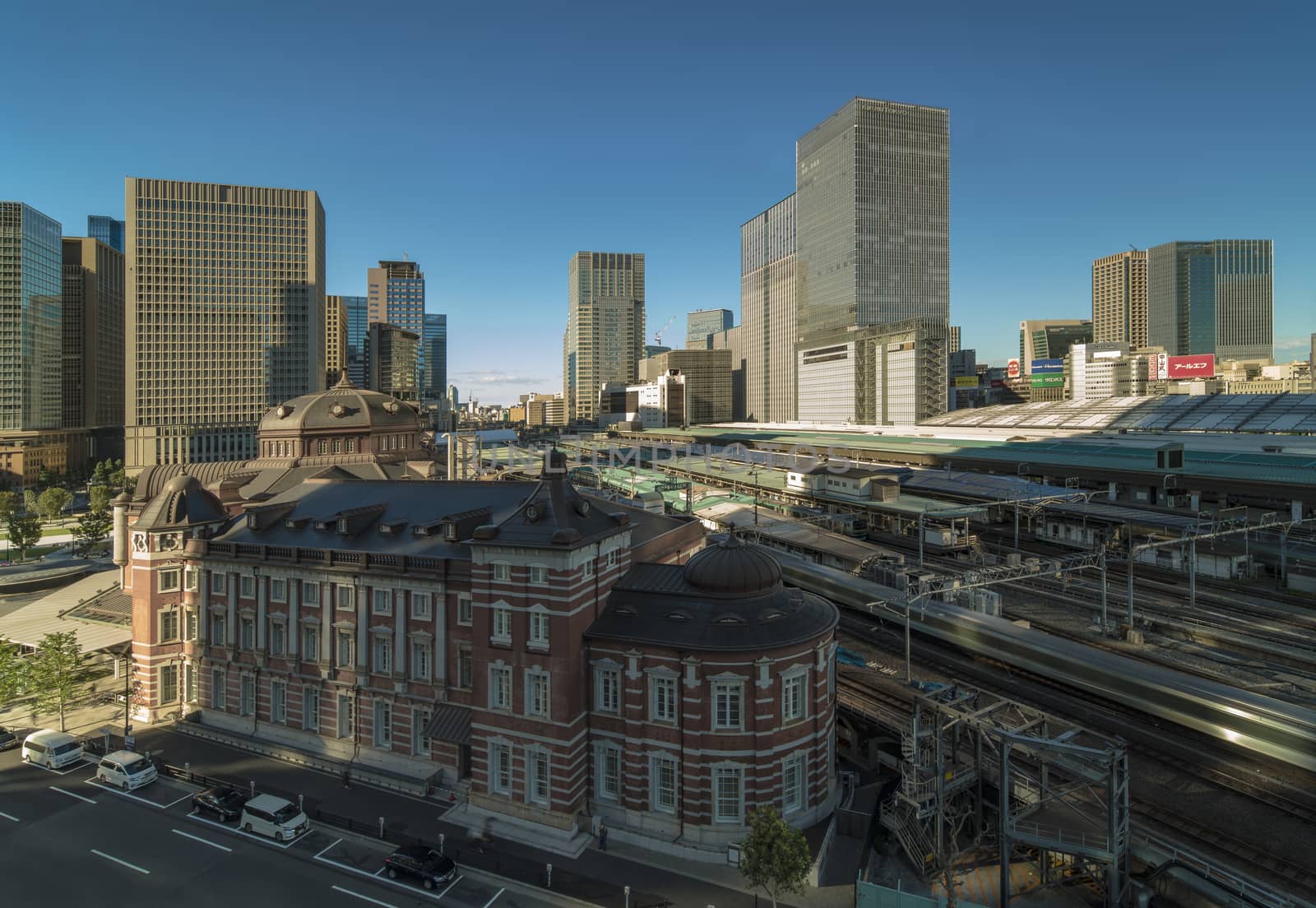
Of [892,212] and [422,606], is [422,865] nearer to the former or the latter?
[422,606]

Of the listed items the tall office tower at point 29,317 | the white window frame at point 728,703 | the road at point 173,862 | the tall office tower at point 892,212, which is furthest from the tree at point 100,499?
the tall office tower at point 892,212

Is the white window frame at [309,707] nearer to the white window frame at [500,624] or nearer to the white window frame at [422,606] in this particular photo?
the white window frame at [422,606]

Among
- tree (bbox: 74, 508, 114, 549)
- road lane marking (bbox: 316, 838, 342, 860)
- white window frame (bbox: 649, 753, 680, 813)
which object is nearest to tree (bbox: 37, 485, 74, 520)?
tree (bbox: 74, 508, 114, 549)

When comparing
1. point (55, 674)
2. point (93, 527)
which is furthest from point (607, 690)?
point (93, 527)

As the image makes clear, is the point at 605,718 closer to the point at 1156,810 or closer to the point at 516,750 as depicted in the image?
the point at 516,750

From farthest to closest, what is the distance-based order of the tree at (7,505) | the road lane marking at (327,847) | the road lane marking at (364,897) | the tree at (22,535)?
the tree at (7,505)
the tree at (22,535)
the road lane marking at (327,847)
the road lane marking at (364,897)
